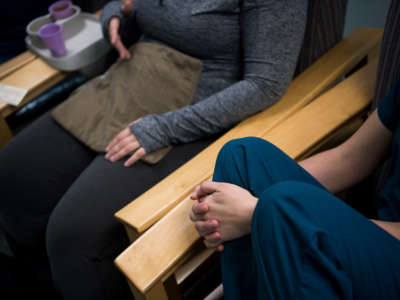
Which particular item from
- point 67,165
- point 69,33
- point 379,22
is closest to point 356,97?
point 67,165

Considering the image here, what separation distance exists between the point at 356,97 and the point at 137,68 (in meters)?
0.67

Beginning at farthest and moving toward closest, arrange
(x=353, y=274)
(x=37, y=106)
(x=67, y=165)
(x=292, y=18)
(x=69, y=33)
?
(x=37, y=106) < (x=69, y=33) < (x=67, y=165) < (x=292, y=18) < (x=353, y=274)

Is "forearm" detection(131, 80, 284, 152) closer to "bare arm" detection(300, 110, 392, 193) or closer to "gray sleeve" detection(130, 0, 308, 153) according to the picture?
"gray sleeve" detection(130, 0, 308, 153)

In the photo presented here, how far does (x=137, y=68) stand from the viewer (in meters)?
1.14

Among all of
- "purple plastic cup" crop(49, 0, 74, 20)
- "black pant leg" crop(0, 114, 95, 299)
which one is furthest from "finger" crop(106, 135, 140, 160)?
"purple plastic cup" crop(49, 0, 74, 20)

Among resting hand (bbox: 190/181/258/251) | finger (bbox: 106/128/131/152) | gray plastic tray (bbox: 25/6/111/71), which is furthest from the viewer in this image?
gray plastic tray (bbox: 25/6/111/71)

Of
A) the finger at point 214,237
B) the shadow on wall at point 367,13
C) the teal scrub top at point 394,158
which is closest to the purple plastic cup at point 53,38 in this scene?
the finger at point 214,237

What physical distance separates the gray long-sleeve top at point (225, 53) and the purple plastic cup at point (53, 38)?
0.37m

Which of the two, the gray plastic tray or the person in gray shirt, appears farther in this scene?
the gray plastic tray

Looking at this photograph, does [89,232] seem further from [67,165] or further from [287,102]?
[287,102]

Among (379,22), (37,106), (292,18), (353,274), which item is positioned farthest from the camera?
(379,22)

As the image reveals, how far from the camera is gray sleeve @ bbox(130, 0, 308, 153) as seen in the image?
0.89 m

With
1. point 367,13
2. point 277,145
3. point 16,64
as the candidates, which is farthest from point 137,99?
point 367,13

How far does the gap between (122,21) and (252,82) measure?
596mm
